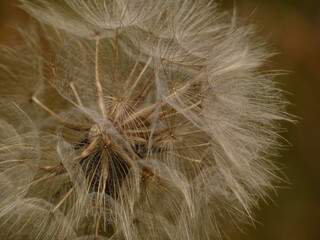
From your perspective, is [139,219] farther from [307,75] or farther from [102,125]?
[307,75]

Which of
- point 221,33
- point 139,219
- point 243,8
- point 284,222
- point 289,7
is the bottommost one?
point 284,222

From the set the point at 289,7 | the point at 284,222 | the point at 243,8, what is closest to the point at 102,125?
the point at 243,8

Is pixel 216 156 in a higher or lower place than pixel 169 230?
higher

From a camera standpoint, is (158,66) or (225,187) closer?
(158,66)

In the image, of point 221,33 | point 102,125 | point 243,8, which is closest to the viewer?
point 102,125

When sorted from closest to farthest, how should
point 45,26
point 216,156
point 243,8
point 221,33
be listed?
point 216,156, point 221,33, point 45,26, point 243,8

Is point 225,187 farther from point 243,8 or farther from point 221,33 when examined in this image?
point 243,8
